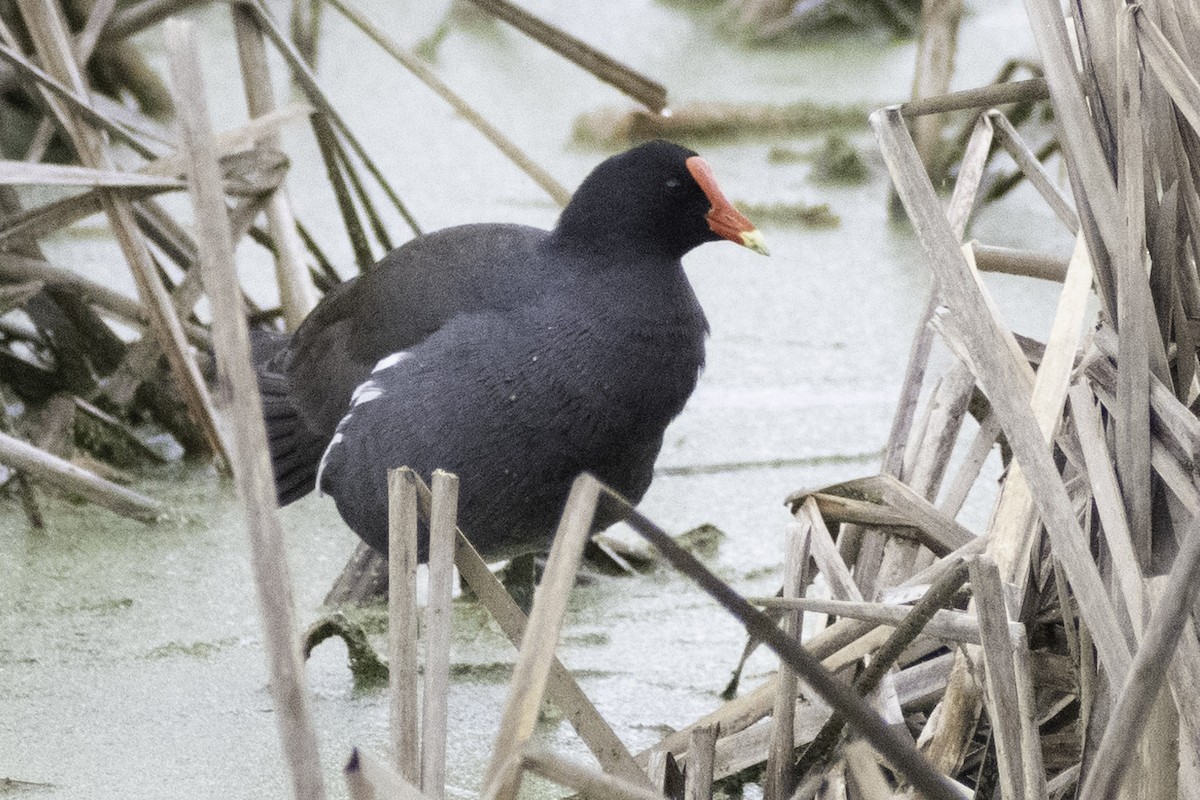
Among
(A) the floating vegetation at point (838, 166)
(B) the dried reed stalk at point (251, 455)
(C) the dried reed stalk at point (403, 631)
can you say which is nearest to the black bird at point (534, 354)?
(C) the dried reed stalk at point (403, 631)

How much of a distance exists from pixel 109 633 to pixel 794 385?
139 cm

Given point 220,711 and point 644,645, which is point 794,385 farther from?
point 220,711

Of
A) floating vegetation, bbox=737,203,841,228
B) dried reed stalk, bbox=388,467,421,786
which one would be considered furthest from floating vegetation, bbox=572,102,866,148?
dried reed stalk, bbox=388,467,421,786

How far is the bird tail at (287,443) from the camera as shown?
2197 millimetres

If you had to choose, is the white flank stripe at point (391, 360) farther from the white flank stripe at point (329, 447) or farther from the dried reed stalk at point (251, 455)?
the dried reed stalk at point (251, 455)

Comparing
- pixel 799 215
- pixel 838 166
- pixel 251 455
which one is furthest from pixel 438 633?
pixel 838 166

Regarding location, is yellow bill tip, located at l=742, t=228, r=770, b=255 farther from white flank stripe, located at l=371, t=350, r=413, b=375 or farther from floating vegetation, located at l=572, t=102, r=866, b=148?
floating vegetation, located at l=572, t=102, r=866, b=148

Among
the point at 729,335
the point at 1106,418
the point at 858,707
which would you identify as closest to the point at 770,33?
the point at 729,335

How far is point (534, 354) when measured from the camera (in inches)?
70.6

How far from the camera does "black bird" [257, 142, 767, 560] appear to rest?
5.87 feet

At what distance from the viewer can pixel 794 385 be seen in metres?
2.93

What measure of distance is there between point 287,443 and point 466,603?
0.34 metres

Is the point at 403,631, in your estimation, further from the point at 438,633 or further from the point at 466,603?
the point at 466,603

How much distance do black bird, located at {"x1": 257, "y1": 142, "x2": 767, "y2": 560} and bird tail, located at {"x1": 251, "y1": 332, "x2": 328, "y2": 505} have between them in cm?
14
